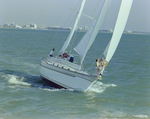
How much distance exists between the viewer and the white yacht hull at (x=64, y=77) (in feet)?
53.2

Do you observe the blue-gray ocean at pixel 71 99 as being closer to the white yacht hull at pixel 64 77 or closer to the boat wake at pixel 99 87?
the boat wake at pixel 99 87

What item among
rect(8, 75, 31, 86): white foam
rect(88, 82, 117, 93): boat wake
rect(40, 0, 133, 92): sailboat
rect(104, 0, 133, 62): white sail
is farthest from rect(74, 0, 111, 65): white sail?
rect(8, 75, 31, 86): white foam

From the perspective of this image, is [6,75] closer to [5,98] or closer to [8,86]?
[8,86]

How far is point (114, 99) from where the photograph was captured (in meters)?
16.0

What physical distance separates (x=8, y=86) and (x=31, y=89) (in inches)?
70.5

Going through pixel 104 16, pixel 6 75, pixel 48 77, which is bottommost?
pixel 6 75

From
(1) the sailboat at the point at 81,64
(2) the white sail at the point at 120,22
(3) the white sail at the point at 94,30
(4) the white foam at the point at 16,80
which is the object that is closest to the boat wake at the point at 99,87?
(1) the sailboat at the point at 81,64

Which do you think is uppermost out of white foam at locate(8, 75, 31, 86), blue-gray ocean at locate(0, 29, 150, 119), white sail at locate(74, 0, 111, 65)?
white sail at locate(74, 0, 111, 65)

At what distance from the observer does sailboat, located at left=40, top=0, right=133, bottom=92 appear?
14.8m

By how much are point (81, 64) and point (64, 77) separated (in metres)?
1.52

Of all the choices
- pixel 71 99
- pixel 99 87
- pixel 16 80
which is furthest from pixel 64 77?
pixel 16 80

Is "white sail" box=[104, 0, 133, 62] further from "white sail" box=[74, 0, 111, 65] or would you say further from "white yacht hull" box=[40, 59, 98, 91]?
"white yacht hull" box=[40, 59, 98, 91]

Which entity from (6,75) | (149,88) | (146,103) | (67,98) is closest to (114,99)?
(146,103)


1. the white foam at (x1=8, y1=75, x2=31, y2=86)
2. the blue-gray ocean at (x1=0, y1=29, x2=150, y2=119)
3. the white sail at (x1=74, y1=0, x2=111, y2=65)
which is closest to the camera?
the blue-gray ocean at (x1=0, y1=29, x2=150, y2=119)
